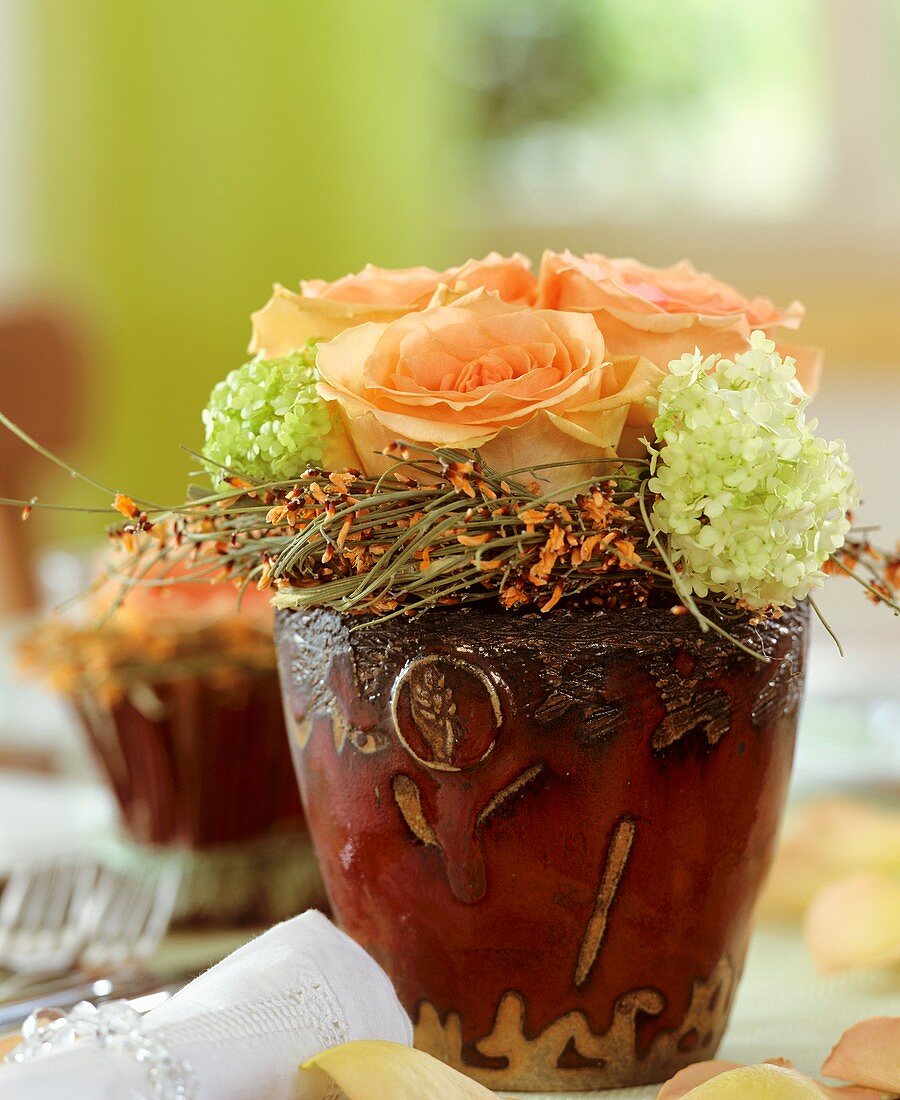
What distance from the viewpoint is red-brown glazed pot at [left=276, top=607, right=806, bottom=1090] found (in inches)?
19.2

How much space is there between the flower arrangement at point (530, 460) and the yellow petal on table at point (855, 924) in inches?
8.2

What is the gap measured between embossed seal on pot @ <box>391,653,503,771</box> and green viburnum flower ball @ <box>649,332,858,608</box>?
8cm

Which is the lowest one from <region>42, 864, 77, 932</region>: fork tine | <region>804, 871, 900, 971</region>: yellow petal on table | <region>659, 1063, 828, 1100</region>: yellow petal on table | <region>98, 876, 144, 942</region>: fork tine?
<region>42, 864, 77, 932</region>: fork tine

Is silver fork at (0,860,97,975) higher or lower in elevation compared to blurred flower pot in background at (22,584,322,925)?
lower

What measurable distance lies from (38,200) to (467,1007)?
108 inches

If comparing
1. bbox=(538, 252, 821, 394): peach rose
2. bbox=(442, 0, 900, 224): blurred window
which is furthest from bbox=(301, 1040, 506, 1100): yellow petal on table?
bbox=(442, 0, 900, 224): blurred window

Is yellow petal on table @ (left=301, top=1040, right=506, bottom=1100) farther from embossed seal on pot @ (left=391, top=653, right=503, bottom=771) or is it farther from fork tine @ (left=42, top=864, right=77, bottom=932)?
fork tine @ (left=42, top=864, right=77, bottom=932)

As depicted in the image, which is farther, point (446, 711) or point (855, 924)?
point (855, 924)

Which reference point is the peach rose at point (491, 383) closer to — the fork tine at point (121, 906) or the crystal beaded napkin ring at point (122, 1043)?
the crystal beaded napkin ring at point (122, 1043)

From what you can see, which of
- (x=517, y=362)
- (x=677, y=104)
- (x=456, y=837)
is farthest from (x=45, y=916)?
(x=677, y=104)

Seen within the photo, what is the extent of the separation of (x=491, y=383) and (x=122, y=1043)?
0.78 feet

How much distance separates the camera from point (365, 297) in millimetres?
533

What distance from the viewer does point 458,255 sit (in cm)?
323

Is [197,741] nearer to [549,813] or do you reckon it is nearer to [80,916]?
→ [80,916]
